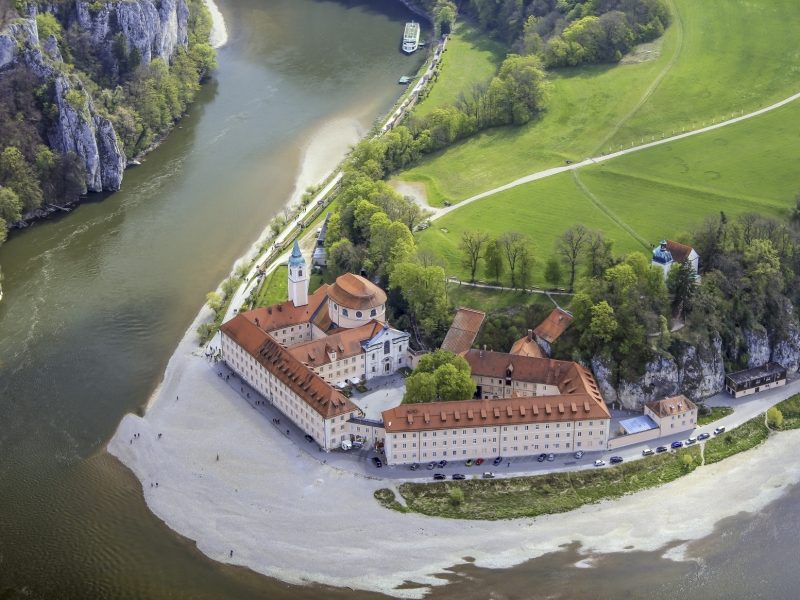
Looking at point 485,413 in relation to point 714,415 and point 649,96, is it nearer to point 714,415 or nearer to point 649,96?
point 714,415

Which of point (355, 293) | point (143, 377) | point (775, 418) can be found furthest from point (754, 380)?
point (143, 377)

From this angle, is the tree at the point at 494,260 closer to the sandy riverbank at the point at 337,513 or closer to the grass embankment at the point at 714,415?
the grass embankment at the point at 714,415

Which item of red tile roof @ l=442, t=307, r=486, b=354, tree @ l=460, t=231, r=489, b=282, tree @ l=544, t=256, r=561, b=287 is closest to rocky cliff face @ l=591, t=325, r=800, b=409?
red tile roof @ l=442, t=307, r=486, b=354

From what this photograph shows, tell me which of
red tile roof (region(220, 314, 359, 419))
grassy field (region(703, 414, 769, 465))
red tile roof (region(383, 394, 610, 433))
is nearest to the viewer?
red tile roof (region(383, 394, 610, 433))

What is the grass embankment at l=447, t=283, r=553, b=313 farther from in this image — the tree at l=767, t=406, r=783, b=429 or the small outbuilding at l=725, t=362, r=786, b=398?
the tree at l=767, t=406, r=783, b=429

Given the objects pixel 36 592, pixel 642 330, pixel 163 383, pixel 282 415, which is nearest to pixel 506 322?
pixel 642 330

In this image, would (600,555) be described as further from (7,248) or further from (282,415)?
(7,248)
